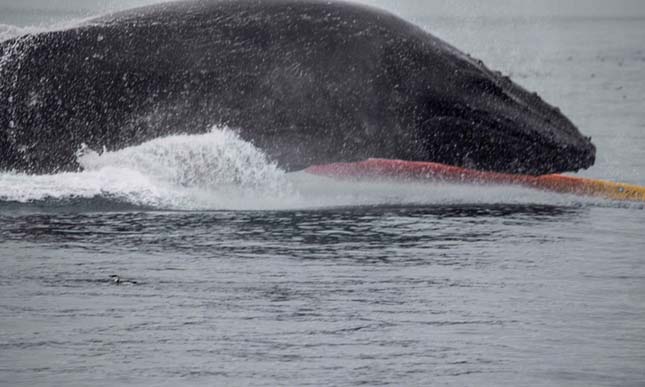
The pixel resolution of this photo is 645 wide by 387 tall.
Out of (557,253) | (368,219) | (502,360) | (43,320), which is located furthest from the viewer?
(368,219)

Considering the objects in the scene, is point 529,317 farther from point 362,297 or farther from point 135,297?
point 135,297

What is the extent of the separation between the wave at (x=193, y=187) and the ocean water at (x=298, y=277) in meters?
0.02

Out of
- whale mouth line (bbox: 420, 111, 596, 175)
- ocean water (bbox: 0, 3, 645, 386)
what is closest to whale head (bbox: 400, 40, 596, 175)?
whale mouth line (bbox: 420, 111, 596, 175)

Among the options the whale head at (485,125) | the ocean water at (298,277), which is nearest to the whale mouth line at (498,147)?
the whale head at (485,125)

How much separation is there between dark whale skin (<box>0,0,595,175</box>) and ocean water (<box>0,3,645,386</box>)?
1.10ft

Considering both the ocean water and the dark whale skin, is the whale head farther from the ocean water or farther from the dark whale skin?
the ocean water

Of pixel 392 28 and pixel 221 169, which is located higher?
pixel 392 28

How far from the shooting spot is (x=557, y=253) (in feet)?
42.3

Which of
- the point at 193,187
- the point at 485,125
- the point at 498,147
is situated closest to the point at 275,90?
the point at 193,187

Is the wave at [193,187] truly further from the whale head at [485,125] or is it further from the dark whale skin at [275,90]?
the whale head at [485,125]

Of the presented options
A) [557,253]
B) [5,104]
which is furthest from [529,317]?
[5,104]

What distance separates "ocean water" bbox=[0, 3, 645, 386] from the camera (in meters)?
9.70

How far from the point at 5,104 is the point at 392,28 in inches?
149

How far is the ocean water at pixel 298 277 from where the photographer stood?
970 centimetres
